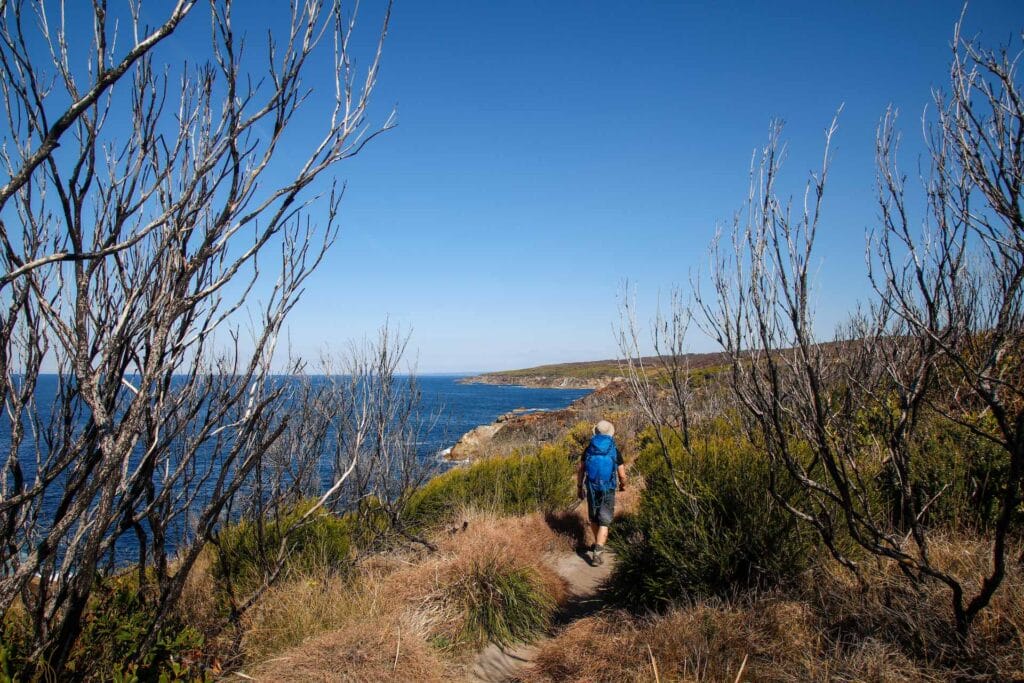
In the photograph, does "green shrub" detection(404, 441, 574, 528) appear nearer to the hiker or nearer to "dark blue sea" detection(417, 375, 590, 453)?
"dark blue sea" detection(417, 375, 590, 453)

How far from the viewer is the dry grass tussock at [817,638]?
9.87 ft

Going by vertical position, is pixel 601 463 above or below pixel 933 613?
above

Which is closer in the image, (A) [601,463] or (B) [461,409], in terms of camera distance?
(A) [601,463]

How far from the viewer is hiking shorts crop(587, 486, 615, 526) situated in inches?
265

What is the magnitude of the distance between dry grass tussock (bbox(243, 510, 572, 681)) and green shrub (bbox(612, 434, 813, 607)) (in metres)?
1.02

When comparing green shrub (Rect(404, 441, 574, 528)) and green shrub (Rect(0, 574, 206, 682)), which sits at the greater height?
green shrub (Rect(0, 574, 206, 682))

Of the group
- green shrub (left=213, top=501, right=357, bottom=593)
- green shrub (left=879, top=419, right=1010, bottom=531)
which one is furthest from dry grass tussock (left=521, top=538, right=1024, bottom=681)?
green shrub (left=213, top=501, right=357, bottom=593)

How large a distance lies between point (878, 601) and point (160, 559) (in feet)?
15.4

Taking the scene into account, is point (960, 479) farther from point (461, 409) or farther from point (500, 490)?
point (461, 409)

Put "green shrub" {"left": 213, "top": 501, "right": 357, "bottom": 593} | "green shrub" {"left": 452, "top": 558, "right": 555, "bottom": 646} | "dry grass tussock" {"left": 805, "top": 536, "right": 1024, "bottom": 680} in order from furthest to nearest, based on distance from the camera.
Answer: "green shrub" {"left": 213, "top": 501, "right": 357, "bottom": 593} < "green shrub" {"left": 452, "top": 558, "right": 555, "bottom": 646} < "dry grass tussock" {"left": 805, "top": 536, "right": 1024, "bottom": 680}

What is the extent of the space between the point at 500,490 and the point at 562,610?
139 inches

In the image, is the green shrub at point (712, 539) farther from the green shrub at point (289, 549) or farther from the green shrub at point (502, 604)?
the green shrub at point (289, 549)

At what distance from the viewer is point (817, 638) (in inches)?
139

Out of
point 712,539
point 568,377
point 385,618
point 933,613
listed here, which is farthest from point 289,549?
point 568,377
